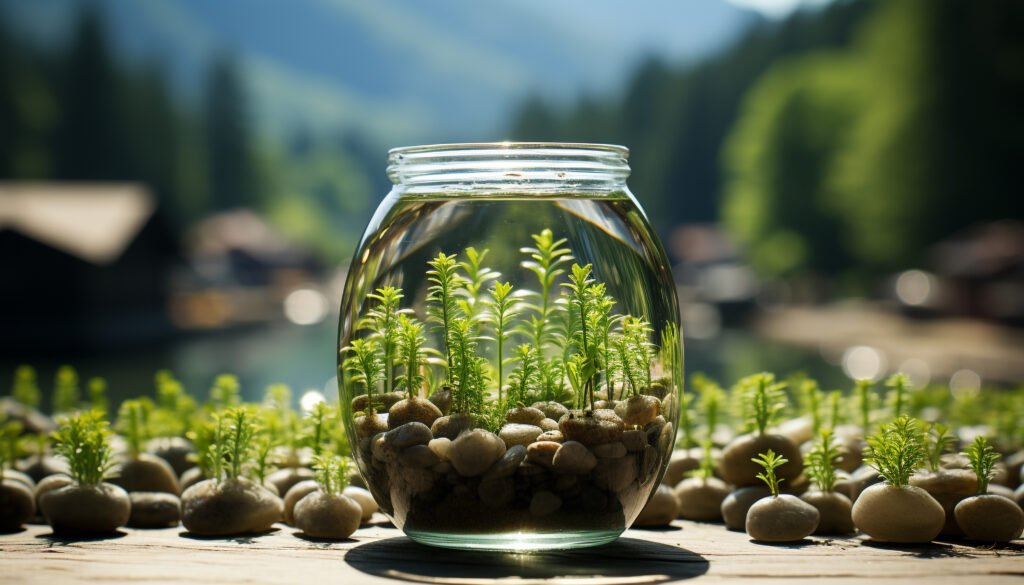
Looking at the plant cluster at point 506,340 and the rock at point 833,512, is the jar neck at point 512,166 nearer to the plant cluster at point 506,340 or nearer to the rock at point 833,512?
the plant cluster at point 506,340

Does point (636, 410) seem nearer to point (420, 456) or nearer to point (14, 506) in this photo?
point (420, 456)

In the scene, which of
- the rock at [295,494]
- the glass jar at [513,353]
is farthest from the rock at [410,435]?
the rock at [295,494]

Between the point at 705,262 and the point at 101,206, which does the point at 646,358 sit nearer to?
the point at 101,206

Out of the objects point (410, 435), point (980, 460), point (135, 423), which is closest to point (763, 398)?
point (980, 460)

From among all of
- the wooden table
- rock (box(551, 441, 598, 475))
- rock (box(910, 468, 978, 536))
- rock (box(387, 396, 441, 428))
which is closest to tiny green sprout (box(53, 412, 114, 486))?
the wooden table

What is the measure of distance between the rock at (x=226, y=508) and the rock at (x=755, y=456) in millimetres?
1052

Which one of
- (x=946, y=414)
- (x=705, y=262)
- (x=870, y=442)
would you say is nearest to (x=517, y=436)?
(x=870, y=442)

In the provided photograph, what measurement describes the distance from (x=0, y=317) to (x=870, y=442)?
87.7 feet

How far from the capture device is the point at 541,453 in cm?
200

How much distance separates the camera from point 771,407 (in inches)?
106

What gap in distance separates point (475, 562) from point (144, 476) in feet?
3.68

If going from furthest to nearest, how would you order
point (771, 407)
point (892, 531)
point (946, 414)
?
point (946, 414)
point (771, 407)
point (892, 531)

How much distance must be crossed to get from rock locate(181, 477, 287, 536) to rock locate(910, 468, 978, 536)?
4.67 ft

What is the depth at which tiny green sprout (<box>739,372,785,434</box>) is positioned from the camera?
102 inches
